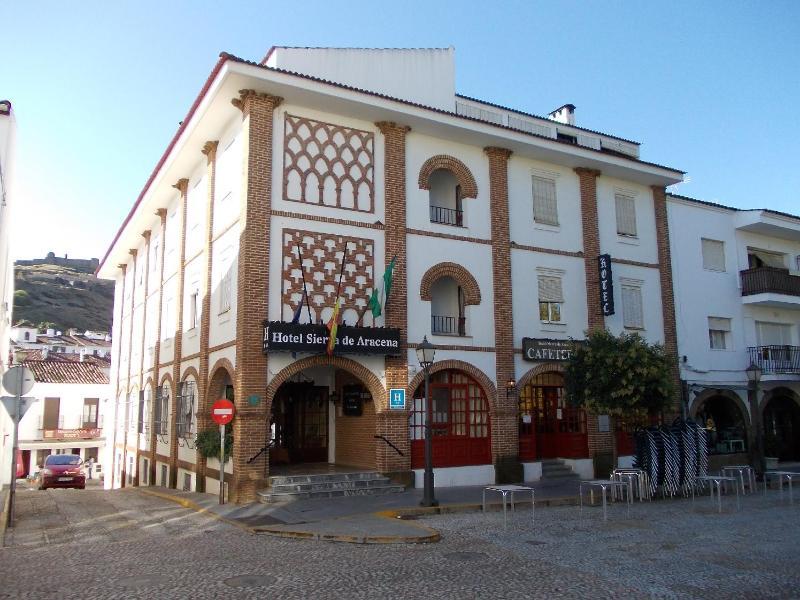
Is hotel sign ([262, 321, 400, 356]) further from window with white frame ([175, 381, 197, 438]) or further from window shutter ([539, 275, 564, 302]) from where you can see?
window shutter ([539, 275, 564, 302])

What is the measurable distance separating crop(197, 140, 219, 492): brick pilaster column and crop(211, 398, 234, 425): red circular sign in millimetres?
2793

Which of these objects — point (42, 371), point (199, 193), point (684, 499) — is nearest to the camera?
point (684, 499)

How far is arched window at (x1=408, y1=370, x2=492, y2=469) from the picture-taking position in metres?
17.9

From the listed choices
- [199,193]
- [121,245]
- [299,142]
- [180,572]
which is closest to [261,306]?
[299,142]

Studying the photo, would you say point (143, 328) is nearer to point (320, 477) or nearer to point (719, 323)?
point (320, 477)

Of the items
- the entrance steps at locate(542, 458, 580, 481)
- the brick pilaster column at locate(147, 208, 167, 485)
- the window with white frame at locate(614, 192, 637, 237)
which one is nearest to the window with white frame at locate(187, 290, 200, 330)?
the brick pilaster column at locate(147, 208, 167, 485)

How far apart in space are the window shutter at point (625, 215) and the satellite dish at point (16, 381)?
16749mm

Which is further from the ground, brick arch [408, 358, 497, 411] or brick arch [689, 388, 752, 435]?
brick arch [408, 358, 497, 411]

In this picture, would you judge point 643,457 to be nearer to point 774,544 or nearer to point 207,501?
point 774,544

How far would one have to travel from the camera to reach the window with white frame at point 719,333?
932 inches

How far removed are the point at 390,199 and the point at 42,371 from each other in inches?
1312

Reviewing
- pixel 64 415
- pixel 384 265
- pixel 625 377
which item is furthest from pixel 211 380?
pixel 64 415

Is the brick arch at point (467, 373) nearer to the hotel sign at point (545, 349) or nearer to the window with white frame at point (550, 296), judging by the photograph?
the hotel sign at point (545, 349)

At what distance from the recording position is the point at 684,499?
1556 centimetres
